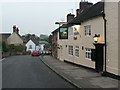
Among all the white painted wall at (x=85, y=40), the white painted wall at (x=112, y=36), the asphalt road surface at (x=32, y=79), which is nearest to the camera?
the asphalt road surface at (x=32, y=79)

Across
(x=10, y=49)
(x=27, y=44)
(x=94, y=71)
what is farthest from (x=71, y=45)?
(x=27, y=44)

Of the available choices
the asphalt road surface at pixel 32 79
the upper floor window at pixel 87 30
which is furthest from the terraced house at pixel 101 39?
the asphalt road surface at pixel 32 79

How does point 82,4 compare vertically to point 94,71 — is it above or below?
above

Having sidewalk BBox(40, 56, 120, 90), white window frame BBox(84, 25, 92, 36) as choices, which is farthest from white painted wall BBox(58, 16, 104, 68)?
sidewalk BBox(40, 56, 120, 90)

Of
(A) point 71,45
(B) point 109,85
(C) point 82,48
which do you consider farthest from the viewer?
(A) point 71,45

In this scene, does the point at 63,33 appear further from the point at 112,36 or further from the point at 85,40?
the point at 112,36

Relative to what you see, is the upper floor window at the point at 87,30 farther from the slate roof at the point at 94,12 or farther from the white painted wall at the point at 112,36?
the white painted wall at the point at 112,36

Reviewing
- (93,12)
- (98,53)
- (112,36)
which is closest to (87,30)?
(93,12)

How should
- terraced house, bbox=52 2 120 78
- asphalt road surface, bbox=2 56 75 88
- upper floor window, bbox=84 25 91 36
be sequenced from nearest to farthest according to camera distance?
asphalt road surface, bbox=2 56 75 88 → terraced house, bbox=52 2 120 78 → upper floor window, bbox=84 25 91 36

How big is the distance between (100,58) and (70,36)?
15.6m

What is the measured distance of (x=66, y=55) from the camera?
42656 mm

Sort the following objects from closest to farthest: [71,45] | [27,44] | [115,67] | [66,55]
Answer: [115,67] < [71,45] < [66,55] < [27,44]

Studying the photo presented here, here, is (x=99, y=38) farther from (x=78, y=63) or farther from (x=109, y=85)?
(x=78, y=63)

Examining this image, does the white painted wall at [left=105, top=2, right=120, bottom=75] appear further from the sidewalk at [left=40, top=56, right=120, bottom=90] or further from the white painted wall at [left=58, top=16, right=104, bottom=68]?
the white painted wall at [left=58, top=16, right=104, bottom=68]
